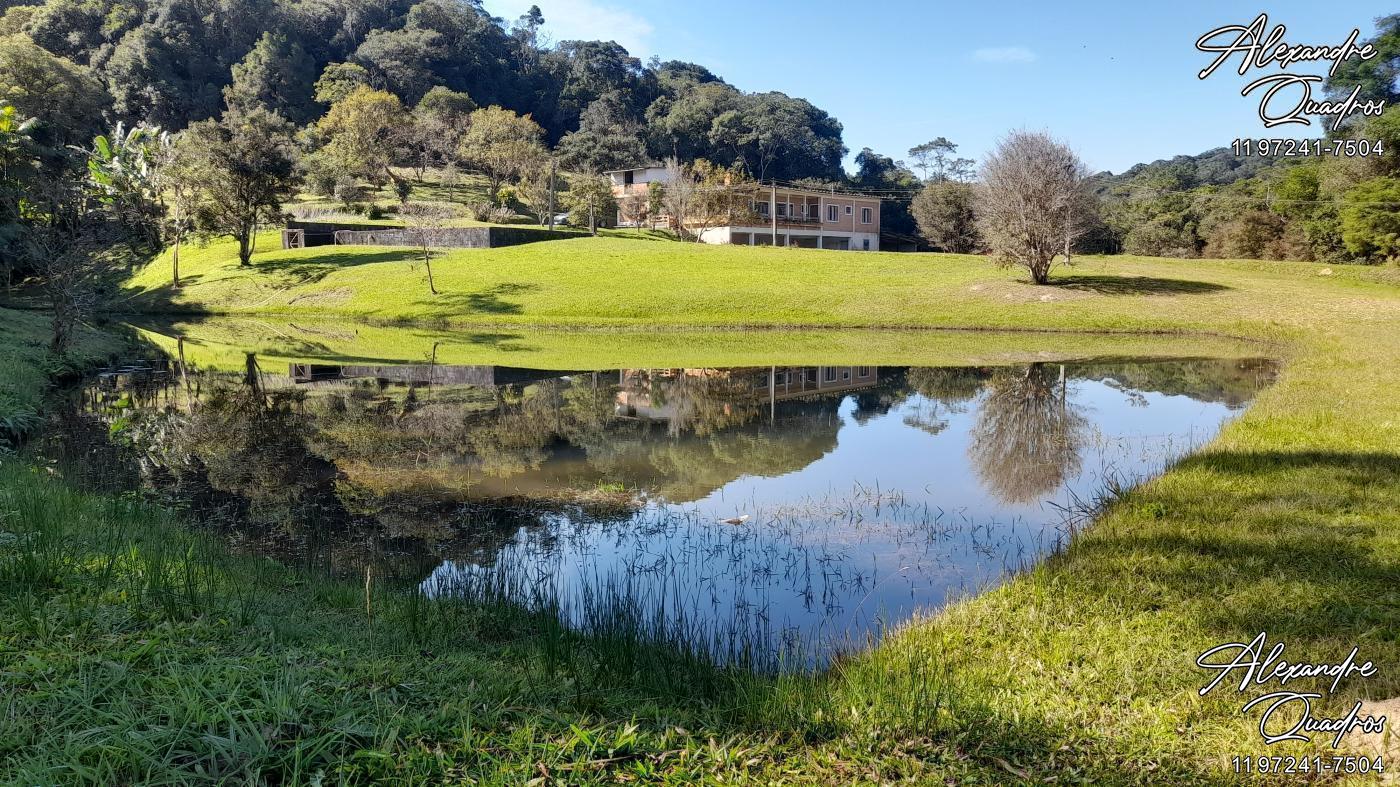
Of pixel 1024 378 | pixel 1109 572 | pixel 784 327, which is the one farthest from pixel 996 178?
pixel 1109 572

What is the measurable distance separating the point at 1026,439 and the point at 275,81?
10482 cm

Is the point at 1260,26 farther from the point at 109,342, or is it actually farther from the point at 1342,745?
the point at 109,342

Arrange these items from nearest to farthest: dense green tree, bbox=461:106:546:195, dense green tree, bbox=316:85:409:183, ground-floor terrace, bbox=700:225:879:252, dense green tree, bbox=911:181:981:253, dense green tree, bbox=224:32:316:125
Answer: dense green tree, bbox=911:181:981:253, dense green tree, bbox=316:85:409:183, dense green tree, bbox=461:106:546:195, ground-floor terrace, bbox=700:225:879:252, dense green tree, bbox=224:32:316:125

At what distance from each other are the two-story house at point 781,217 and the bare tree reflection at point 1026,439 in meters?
53.4

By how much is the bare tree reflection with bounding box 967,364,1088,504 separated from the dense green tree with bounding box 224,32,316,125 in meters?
95.2

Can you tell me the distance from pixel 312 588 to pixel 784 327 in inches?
1273

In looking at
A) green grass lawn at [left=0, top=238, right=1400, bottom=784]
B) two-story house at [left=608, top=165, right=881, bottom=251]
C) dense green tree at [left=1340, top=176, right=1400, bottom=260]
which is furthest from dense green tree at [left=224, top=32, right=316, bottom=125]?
green grass lawn at [left=0, top=238, right=1400, bottom=784]

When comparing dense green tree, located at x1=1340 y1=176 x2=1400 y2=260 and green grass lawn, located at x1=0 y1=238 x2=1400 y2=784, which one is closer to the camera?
green grass lawn, located at x1=0 y1=238 x2=1400 y2=784

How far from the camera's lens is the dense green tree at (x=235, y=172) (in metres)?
47.4

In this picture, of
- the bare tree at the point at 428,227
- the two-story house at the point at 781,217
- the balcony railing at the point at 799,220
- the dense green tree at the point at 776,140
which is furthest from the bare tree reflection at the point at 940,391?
the dense green tree at the point at 776,140

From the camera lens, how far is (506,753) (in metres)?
3.70

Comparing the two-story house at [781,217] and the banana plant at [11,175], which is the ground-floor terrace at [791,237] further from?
the banana plant at [11,175]

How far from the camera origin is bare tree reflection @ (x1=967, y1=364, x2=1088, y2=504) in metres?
12.0

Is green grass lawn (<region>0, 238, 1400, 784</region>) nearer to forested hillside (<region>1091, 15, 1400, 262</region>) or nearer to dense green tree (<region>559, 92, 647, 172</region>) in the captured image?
forested hillside (<region>1091, 15, 1400, 262</region>)
